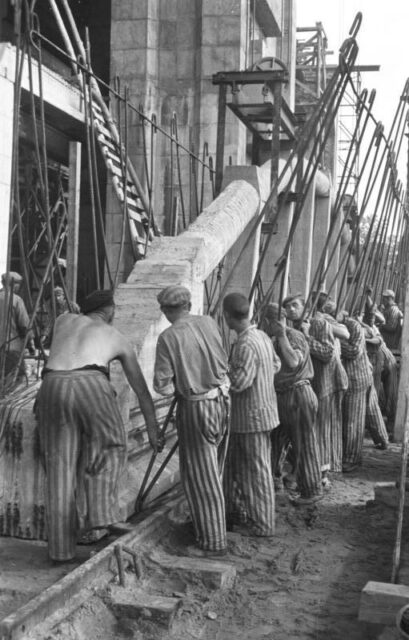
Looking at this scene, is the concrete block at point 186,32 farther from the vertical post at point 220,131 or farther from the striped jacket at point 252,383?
the striped jacket at point 252,383

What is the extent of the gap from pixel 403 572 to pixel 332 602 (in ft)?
1.80

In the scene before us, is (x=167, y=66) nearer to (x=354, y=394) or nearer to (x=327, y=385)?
(x=354, y=394)

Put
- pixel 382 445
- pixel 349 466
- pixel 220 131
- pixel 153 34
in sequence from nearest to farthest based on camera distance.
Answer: pixel 349 466, pixel 382 445, pixel 220 131, pixel 153 34

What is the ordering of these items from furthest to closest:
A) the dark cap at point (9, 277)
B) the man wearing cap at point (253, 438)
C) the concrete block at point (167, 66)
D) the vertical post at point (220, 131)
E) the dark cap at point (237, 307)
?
the concrete block at point (167, 66) → the vertical post at point (220, 131) → the man wearing cap at point (253, 438) → the dark cap at point (237, 307) → the dark cap at point (9, 277)

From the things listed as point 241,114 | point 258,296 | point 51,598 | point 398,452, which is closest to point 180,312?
point 51,598

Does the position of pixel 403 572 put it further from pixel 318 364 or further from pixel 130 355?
pixel 318 364

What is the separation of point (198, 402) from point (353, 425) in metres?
4.53

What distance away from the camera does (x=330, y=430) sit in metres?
9.05

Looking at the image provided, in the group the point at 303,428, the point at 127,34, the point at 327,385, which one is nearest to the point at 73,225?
the point at 303,428

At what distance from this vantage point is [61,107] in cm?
1370

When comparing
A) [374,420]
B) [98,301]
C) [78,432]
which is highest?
[98,301]

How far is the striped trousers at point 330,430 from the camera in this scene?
877cm

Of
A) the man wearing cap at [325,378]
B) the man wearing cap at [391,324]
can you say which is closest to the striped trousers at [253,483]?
the man wearing cap at [325,378]

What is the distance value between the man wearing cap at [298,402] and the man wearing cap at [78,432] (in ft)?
8.09
